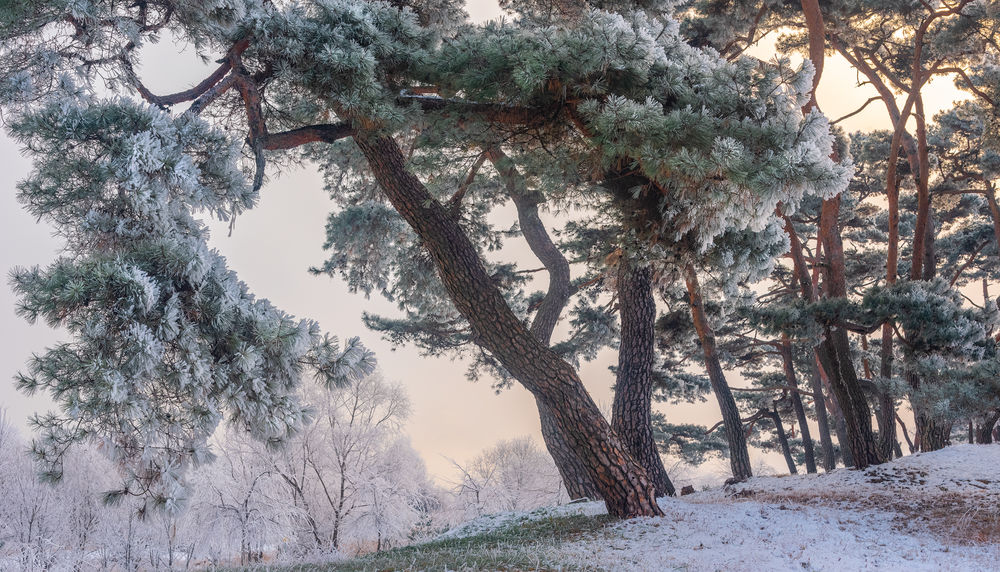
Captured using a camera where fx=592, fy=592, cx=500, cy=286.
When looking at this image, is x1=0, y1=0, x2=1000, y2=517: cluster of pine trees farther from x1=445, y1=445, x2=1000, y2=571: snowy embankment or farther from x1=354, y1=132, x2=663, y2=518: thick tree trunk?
x1=445, y1=445, x2=1000, y2=571: snowy embankment

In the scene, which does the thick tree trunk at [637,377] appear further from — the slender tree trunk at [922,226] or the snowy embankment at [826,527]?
the slender tree trunk at [922,226]

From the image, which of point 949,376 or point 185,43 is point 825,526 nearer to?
point 949,376

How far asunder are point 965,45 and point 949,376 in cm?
470

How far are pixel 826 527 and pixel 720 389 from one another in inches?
176

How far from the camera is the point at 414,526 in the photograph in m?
Answer: 12.0

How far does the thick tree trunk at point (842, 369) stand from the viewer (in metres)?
7.97

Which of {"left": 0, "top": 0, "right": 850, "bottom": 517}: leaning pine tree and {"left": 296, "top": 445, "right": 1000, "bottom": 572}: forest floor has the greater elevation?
{"left": 0, "top": 0, "right": 850, "bottom": 517}: leaning pine tree

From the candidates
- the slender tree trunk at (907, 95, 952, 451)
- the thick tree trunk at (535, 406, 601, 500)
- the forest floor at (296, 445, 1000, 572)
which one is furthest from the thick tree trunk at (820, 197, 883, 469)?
the thick tree trunk at (535, 406, 601, 500)

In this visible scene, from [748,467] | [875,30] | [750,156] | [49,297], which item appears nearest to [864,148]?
[875,30]

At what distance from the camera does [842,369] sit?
8102 mm

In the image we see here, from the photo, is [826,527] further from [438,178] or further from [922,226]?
[922,226]

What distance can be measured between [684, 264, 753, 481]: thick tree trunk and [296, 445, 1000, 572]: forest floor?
1701 mm

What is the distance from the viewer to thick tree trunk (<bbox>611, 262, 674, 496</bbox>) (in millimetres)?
6664

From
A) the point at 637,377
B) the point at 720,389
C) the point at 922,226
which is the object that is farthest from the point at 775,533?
the point at 922,226
